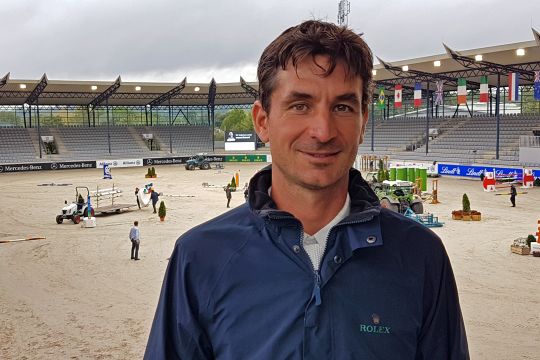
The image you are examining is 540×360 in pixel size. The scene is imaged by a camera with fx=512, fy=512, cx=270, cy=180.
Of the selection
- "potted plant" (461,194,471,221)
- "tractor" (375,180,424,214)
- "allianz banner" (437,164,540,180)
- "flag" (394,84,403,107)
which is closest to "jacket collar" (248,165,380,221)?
"tractor" (375,180,424,214)

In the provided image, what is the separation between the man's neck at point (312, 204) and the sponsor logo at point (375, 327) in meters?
0.51

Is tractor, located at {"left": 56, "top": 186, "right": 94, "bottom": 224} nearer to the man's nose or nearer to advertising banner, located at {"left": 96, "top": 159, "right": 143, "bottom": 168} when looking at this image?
the man's nose

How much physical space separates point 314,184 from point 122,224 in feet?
76.0

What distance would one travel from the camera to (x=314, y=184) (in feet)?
7.91

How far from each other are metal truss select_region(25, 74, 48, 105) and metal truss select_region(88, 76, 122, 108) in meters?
Answer: 7.25

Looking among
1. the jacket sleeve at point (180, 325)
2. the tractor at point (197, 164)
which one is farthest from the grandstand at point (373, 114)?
the jacket sleeve at point (180, 325)

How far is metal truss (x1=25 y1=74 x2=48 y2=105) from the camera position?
177 feet

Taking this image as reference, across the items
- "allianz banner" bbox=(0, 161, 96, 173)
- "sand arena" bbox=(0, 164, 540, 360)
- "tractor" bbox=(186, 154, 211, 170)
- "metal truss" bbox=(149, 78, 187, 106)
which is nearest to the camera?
"sand arena" bbox=(0, 164, 540, 360)

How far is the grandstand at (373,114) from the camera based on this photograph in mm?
46594

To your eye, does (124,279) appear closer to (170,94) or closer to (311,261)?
(311,261)

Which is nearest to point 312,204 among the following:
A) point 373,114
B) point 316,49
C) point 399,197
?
point 316,49

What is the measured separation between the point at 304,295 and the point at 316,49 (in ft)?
3.59

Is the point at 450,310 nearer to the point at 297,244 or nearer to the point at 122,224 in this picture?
the point at 297,244

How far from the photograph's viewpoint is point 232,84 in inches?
2534
